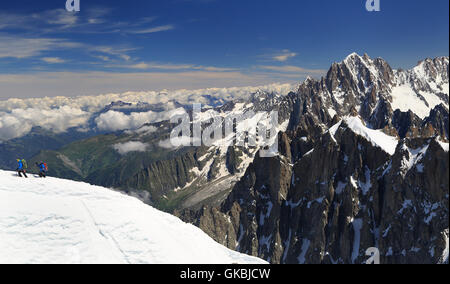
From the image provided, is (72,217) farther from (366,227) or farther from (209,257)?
(366,227)

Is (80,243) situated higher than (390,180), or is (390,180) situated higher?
(80,243)

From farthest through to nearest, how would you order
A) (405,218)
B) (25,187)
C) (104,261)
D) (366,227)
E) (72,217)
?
(366,227) → (405,218) → (25,187) → (72,217) → (104,261)

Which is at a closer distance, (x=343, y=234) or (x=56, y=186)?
(x=56, y=186)
